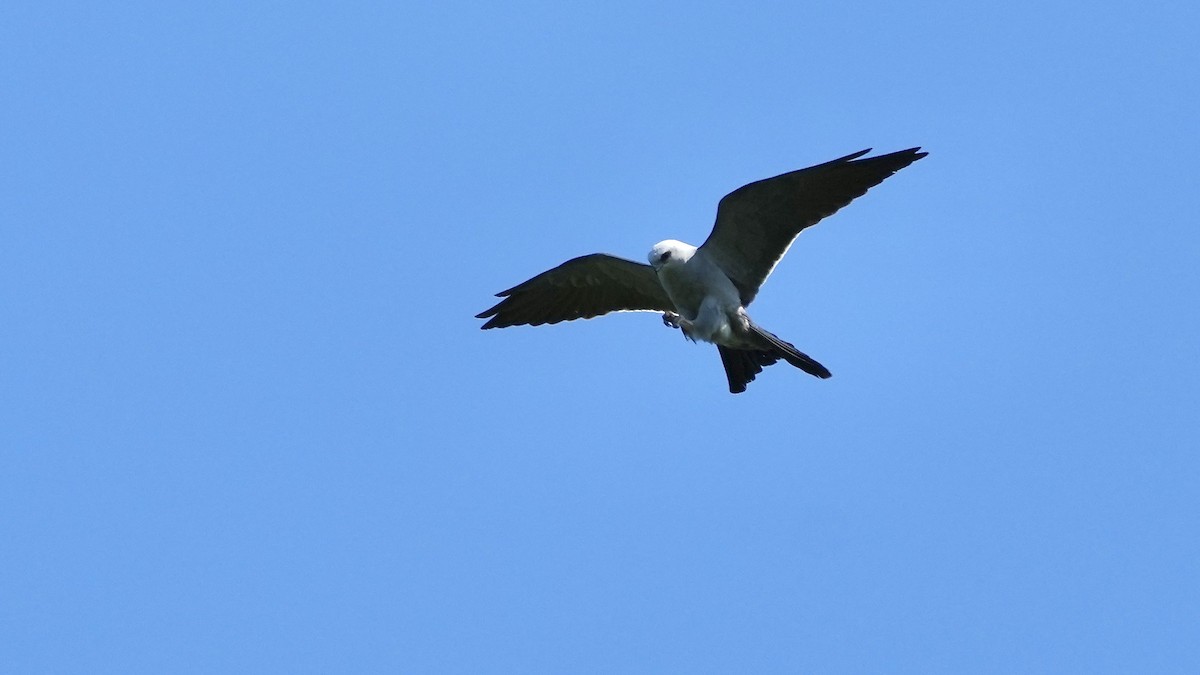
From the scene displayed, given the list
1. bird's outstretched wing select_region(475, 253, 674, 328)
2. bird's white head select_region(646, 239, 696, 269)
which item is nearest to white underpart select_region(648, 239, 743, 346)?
bird's white head select_region(646, 239, 696, 269)

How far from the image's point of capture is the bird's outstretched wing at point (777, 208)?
1320cm

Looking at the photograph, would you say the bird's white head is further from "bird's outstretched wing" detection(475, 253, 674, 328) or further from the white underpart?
"bird's outstretched wing" detection(475, 253, 674, 328)

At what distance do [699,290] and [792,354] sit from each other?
104 centimetres

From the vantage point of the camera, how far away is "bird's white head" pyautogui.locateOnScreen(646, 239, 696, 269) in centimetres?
1378

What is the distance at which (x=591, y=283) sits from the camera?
14.9 m

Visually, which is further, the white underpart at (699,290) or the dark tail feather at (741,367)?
the dark tail feather at (741,367)

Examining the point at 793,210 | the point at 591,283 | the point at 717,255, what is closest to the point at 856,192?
the point at 793,210

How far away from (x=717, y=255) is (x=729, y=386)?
1233 mm

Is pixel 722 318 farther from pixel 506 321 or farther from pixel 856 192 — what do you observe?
pixel 506 321

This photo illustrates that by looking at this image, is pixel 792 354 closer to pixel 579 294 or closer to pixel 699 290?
pixel 699 290

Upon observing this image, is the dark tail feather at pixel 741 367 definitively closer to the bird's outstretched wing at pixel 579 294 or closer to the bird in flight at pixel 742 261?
the bird in flight at pixel 742 261

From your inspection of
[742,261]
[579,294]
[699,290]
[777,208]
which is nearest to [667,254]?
[699,290]

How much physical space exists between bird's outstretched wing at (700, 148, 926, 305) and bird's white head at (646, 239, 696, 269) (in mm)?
195

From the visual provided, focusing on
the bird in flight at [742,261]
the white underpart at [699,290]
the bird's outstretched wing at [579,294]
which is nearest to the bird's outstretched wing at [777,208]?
the bird in flight at [742,261]
